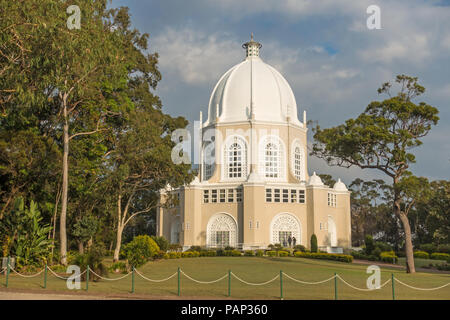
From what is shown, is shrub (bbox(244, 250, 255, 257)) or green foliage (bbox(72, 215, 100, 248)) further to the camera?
shrub (bbox(244, 250, 255, 257))

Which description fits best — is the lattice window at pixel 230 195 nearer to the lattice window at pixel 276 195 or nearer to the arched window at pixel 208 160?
the lattice window at pixel 276 195

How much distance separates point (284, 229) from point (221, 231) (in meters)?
5.79

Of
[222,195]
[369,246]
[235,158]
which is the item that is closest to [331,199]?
[369,246]

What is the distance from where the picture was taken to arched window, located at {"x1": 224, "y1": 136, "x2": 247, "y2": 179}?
4728 centimetres

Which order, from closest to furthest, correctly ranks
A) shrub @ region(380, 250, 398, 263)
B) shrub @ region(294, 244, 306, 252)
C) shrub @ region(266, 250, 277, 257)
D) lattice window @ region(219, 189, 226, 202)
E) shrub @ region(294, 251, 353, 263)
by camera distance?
shrub @ region(294, 251, 353, 263), shrub @ region(380, 250, 398, 263), shrub @ region(266, 250, 277, 257), shrub @ region(294, 244, 306, 252), lattice window @ region(219, 189, 226, 202)

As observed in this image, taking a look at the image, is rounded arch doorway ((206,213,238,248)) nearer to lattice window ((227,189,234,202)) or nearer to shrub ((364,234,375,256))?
lattice window ((227,189,234,202))

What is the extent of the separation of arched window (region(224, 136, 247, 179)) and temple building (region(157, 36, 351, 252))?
0.10 meters

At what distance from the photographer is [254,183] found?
4319 centimetres

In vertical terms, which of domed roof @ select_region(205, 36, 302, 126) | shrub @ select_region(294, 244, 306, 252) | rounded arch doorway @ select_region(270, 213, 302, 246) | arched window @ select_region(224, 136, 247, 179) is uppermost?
domed roof @ select_region(205, 36, 302, 126)

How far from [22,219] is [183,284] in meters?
9.41

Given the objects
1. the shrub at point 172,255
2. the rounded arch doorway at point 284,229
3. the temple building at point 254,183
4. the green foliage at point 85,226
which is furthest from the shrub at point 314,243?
the green foliage at point 85,226

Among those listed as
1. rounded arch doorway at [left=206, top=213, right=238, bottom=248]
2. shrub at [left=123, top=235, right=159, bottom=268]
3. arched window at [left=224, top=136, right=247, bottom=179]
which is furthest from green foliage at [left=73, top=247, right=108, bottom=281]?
arched window at [left=224, top=136, right=247, bottom=179]

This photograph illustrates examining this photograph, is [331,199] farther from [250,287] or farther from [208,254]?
[250,287]
